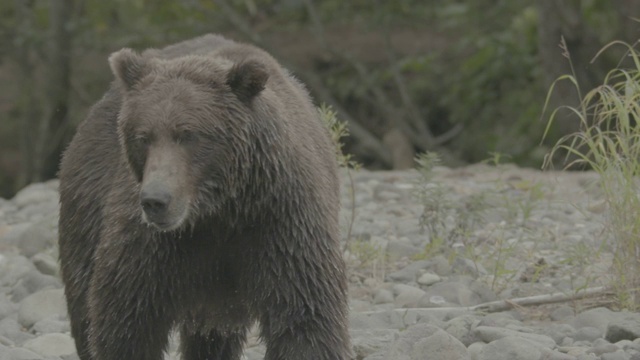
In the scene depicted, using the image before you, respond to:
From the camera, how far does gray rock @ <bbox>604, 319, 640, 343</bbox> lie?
215 inches

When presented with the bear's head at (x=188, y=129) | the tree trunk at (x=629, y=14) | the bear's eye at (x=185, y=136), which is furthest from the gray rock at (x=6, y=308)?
the tree trunk at (x=629, y=14)

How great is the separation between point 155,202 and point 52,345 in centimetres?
213

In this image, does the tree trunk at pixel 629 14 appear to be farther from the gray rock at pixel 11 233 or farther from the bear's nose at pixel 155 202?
the bear's nose at pixel 155 202

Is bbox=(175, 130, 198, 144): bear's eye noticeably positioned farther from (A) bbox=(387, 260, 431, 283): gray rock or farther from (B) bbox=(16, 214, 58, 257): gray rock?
(B) bbox=(16, 214, 58, 257): gray rock

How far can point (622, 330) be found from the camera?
5.48 m

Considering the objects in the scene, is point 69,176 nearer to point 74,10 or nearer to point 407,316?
point 407,316

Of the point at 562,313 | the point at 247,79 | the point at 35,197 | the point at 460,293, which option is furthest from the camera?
the point at 35,197

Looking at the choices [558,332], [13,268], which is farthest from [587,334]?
[13,268]

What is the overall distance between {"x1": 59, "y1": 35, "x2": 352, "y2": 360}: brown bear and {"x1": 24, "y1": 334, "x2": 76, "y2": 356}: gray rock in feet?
3.04

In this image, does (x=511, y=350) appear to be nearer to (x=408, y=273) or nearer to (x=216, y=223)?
(x=216, y=223)

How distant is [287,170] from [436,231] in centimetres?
291

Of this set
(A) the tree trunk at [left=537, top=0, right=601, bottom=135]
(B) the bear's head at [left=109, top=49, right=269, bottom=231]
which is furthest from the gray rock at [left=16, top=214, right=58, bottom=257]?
(A) the tree trunk at [left=537, top=0, right=601, bottom=135]

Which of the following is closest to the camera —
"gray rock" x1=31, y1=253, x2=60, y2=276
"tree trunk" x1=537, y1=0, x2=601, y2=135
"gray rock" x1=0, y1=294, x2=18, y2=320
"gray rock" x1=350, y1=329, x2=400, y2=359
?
"gray rock" x1=350, y1=329, x2=400, y2=359

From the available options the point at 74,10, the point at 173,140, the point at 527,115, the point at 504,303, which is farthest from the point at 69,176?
the point at 74,10
